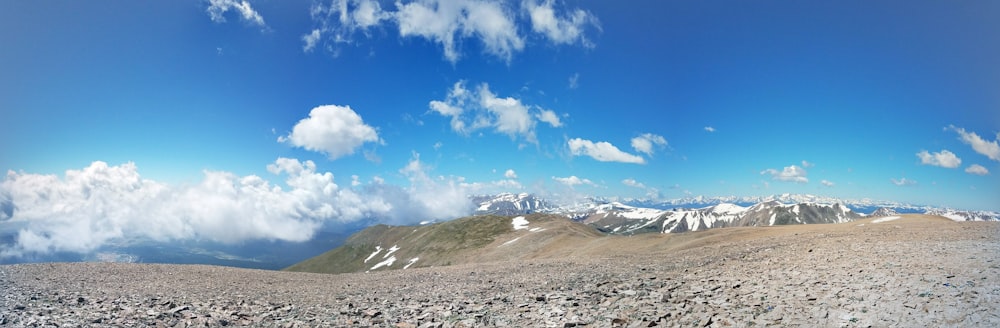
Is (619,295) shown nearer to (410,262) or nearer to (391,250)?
(410,262)

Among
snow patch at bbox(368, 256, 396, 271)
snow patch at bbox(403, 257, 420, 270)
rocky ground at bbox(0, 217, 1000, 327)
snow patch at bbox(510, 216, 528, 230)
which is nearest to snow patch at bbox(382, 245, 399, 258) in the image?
snow patch at bbox(368, 256, 396, 271)

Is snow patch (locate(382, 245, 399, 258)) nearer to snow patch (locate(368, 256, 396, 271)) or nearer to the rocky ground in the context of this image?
snow patch (locate(368, 256, 396, 271))

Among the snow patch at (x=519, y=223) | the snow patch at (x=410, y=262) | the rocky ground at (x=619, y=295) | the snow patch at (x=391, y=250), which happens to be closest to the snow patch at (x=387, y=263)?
the snow patch at (x=391, y=250)

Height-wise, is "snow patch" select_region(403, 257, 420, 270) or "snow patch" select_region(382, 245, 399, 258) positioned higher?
"snow patch" select_region(382, 245, 399, 258)

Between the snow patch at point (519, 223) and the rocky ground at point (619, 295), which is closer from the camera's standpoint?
the rocky ground at point (619, 295)

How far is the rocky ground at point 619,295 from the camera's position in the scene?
12.3 metres

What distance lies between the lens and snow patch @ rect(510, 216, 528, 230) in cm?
13568

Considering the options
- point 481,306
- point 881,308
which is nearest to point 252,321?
point 481,306

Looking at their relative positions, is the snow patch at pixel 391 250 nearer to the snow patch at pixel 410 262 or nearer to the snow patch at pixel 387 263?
the snow patch at pixel 387 263

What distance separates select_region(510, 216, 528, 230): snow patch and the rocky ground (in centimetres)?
10903

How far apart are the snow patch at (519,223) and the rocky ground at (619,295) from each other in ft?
358

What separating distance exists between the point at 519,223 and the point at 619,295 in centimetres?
12779

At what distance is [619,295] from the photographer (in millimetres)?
16969

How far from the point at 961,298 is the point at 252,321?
74.5 feet
